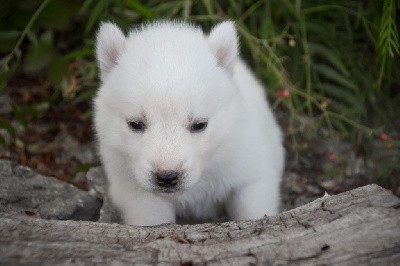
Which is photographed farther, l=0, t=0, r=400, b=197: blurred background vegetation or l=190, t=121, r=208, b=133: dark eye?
l=0, t=0, r=400, b=197: blurred background vegetation

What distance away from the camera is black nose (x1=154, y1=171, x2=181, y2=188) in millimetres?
3281

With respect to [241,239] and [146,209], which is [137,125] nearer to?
[146,209]

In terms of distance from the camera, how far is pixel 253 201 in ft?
13.0

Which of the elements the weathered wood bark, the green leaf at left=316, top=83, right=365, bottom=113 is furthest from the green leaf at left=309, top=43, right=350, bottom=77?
the weathered wood bark

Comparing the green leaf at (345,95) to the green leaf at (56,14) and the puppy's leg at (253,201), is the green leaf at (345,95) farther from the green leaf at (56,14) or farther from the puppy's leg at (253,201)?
the green leaf at (56,14)

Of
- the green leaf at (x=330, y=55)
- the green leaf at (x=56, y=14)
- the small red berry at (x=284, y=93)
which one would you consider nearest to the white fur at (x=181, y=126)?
the small red berry at (x=284, y=93)

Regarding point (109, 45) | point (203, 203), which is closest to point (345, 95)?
point (203, 203)

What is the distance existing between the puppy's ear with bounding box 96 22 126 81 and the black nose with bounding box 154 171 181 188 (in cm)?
83

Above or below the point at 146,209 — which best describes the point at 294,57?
above

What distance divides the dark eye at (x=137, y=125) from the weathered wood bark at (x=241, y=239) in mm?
656

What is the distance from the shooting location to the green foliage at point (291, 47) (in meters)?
4.96

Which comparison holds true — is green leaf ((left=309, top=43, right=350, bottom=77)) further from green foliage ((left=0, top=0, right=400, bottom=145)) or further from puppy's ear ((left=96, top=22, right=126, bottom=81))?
puppy's ear ((left=96, top=22, right=126, bottom=81))

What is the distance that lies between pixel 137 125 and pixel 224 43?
72 centimetres

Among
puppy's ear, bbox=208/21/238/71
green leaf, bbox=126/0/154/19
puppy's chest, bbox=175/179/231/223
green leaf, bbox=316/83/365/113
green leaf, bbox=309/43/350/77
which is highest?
green leaf, bbox=126/0/154/19
